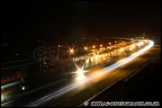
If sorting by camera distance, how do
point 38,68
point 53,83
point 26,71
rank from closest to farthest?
point 53,83 → point 26,71 → point 38,68

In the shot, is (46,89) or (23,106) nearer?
(23,106)

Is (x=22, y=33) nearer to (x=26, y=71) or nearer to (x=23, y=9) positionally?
(x=23, y=9)

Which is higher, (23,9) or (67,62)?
(23,9)

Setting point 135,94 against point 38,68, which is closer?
point 135,94

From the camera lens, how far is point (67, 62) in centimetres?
2688

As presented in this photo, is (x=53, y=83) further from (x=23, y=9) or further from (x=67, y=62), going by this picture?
(x=23, y=9)

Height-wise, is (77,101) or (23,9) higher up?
(23,9)

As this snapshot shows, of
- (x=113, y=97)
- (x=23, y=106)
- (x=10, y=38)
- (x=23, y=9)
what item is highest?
(x=23, y=9)

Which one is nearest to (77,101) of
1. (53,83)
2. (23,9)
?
(53,83)

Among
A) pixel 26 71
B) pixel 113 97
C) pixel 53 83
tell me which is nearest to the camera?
pixel 113 97

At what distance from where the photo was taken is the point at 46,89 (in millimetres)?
17578

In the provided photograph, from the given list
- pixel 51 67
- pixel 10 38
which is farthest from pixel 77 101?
pixel 10 38

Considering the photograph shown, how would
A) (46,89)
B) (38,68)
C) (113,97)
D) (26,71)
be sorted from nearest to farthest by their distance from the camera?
(113,97) < (46,89) < (26,71) < (38,68)

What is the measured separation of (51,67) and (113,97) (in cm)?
1408
